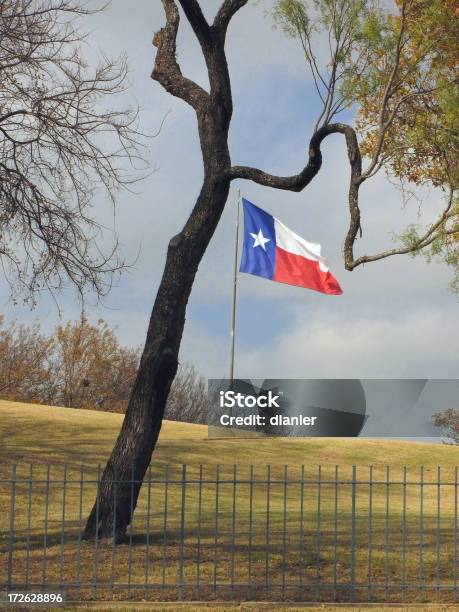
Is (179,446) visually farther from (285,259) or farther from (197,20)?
(197,20)

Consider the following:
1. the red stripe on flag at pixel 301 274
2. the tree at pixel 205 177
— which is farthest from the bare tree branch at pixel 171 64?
the red stripe on flag at pixel 301 274

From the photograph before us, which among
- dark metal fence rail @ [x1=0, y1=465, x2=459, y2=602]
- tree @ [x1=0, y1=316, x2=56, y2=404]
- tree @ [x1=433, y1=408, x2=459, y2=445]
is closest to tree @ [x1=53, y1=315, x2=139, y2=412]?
tree @ [x1=0, y1=316, x2=56, y2=404]

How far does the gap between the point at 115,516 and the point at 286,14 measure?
963 centimetres

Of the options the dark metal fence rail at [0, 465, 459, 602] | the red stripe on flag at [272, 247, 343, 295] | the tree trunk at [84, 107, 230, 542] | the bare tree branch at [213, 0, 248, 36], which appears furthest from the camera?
the red stripe on flag at [272, 247, 343, 295]

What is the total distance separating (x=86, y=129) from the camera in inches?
766

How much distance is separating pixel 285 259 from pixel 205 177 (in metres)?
12.5

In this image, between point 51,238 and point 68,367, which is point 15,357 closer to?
point 68,367

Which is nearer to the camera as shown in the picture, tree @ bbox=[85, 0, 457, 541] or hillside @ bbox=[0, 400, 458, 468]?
tree @ bbox=[85, 0, 457, 541]

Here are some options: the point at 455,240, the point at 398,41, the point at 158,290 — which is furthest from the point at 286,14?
the point at 455,240

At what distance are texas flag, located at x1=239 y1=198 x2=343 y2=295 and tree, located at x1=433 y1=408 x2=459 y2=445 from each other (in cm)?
1693

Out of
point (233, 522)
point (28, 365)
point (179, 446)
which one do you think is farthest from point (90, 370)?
point (233, 522)

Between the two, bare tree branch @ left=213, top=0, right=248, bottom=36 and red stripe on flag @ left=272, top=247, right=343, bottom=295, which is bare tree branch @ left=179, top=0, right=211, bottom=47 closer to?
bare tree branch @ left=213, top=0, right=248, bottom=36

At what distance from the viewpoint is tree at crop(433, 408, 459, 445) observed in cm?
4416

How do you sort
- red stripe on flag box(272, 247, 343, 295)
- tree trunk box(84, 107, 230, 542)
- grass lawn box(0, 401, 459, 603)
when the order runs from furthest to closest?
red stripe on flag box(272, 247, 343, 295)
tree trunk box(84, 107, 230, 542)
grass lawn box(0, 401, 459, 603)
